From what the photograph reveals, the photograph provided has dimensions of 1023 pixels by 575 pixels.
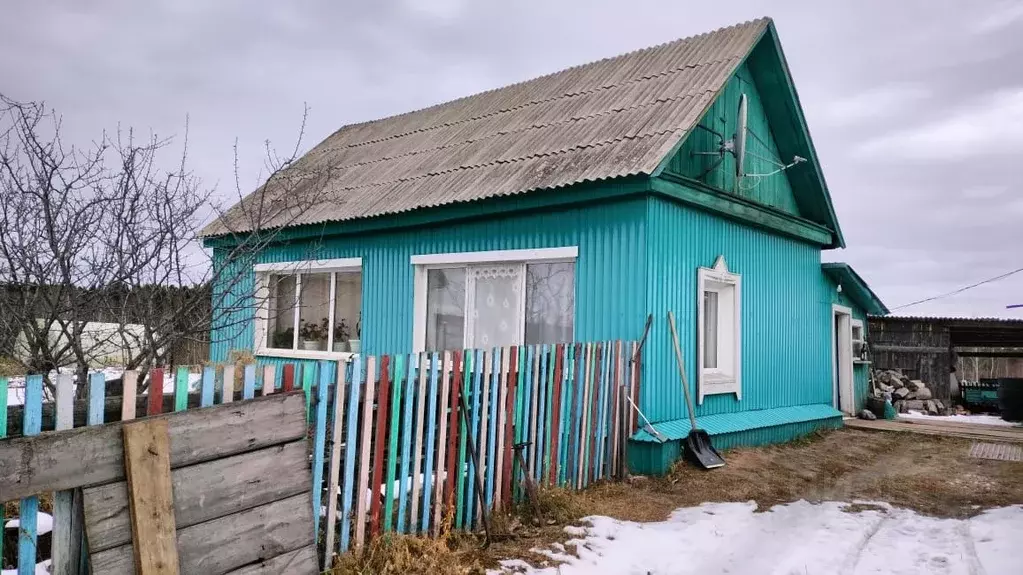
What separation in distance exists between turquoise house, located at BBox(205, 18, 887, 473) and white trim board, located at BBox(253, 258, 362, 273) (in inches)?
1.9

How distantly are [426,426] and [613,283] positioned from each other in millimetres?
3404

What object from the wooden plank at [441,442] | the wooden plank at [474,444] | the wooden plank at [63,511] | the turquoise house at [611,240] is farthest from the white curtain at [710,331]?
the wooden plank at [63,511]

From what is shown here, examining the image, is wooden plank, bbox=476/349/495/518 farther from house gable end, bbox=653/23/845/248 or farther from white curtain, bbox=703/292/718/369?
white curtain, bbox=703/292/718/369

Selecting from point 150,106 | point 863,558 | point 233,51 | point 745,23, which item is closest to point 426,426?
point 863,558

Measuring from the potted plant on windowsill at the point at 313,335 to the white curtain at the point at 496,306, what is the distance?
3.45m

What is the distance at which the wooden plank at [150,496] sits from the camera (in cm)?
313

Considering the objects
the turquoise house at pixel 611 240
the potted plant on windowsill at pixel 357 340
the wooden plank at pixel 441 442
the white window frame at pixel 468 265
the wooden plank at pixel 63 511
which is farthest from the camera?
the potted plant on windowsill at pixel 357 340

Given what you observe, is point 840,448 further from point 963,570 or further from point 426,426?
point 426,426

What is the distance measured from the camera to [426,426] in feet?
16.7

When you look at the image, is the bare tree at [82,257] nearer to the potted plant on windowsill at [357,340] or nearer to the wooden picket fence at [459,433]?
the wooden picket fence at [459,433]

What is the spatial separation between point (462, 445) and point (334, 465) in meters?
1.18

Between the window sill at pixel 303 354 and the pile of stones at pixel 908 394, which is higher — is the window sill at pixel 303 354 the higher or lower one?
the higher one

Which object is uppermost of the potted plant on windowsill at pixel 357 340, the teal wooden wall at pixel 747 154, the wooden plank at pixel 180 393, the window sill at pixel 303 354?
the teal wooden wall at pixel 747 154

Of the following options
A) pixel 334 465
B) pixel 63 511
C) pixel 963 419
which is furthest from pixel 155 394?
pixel 963 419
